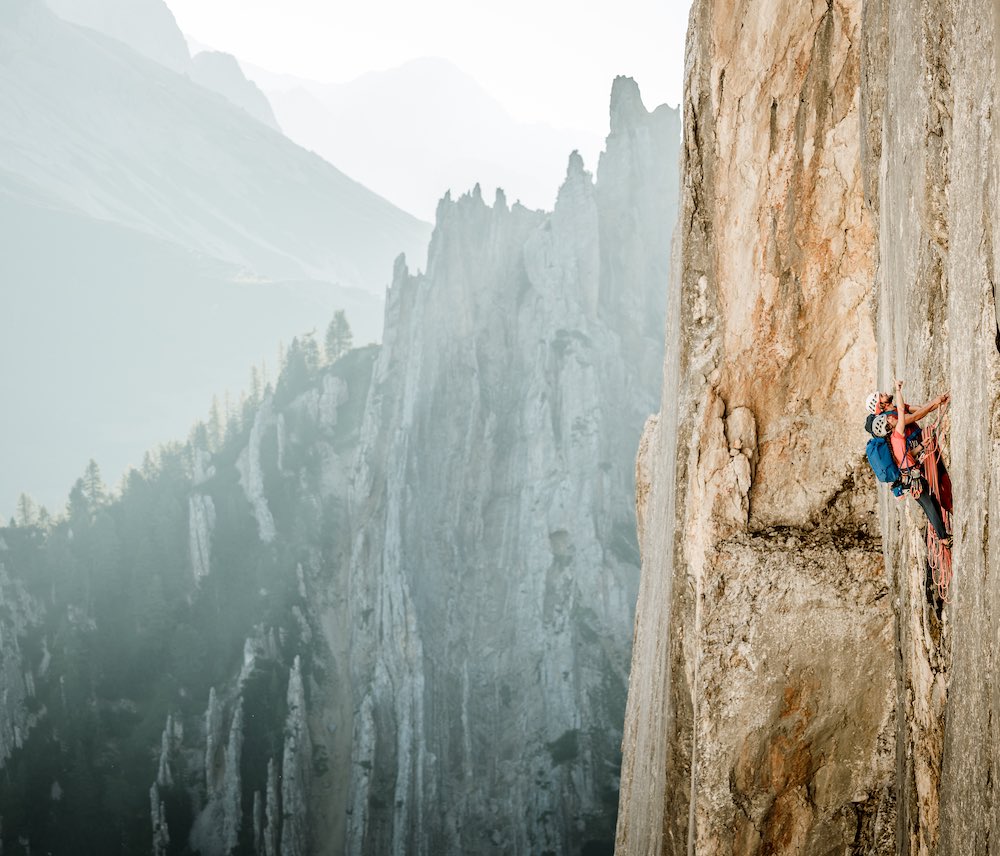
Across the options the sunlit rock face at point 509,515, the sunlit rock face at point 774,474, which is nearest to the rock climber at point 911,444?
the sunlit rock face at point 774,474

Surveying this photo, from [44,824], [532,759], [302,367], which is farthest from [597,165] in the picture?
[44,824]

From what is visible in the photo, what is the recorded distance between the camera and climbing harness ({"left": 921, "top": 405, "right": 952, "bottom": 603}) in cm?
679

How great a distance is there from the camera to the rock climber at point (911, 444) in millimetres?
6742

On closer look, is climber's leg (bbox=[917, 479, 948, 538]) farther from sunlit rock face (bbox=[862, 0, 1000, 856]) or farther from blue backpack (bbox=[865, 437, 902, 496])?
blue backpack (bbox=[865, 437, 902, 496])

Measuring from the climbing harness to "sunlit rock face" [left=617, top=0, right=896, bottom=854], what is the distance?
7.95 feet

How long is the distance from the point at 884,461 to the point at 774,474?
2888mm

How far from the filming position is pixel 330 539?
234ft

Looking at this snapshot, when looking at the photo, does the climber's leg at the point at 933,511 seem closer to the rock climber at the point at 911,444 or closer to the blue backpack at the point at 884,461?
the rock climber at the point at 911,444

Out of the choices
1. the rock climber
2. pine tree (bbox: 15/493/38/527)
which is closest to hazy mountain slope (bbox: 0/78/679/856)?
pine tree (bbox: 15/493/38/527)

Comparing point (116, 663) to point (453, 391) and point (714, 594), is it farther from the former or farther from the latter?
point (714, 594)

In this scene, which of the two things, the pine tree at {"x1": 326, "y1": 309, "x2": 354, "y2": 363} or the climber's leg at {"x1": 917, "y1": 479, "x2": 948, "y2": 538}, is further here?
the pine tree at {"x1": 326, "y1": 309, "x2": 354, "y2": 363}

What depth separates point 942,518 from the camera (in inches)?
266

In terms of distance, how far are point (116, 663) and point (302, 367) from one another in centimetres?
3504

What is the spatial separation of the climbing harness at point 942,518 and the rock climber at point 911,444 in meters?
0.04
